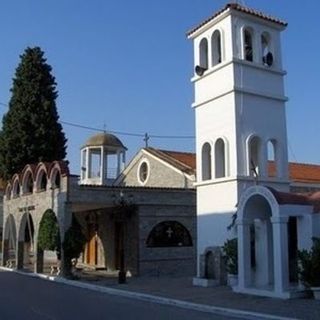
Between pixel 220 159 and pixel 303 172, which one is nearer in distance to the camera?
pixel 220 159

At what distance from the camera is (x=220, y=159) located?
21938mm

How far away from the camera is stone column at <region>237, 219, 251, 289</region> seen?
1742cm

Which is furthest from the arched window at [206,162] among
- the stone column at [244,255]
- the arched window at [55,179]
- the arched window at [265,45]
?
the arched window at [55,179]

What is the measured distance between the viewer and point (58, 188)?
2470 cm

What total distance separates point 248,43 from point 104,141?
1710 centimetres

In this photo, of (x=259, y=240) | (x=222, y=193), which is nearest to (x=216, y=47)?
(x=222, y=193)

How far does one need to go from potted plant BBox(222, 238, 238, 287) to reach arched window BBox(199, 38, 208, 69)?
25.0ft

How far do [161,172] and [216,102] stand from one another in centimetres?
1008

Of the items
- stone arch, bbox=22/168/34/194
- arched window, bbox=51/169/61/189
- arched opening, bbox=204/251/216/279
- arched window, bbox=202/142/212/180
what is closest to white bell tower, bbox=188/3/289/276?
arched window, bbox=202/142/212/180

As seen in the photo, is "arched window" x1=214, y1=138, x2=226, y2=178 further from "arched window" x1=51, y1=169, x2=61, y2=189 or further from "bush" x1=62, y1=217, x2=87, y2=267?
"arched window" x1=51, y1=169, x2=61, y2=189

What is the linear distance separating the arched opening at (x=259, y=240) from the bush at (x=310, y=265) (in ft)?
6.50

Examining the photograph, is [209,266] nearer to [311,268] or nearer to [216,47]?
[311,268]

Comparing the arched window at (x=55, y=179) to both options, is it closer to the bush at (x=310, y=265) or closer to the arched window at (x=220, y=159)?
the arched window at (x=220, y=159)

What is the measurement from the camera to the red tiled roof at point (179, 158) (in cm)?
2947
